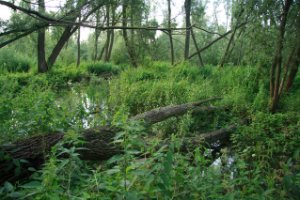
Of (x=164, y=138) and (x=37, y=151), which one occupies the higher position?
(x=37, y=151)

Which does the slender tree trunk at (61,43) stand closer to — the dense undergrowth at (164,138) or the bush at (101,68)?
the dense undergrowth at (164,138)

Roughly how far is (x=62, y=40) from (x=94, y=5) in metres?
8.29

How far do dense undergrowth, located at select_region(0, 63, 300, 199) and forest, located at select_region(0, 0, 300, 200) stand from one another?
14 mm

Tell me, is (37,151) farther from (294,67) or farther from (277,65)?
(294,67)

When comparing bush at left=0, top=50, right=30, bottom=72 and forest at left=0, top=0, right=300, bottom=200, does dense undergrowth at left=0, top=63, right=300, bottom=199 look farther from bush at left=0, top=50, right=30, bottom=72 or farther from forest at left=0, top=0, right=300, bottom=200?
bush at left=0, top=50, right=30, bottom=72

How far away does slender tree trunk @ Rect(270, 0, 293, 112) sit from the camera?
608 centimetres

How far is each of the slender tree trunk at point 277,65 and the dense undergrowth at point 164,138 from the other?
0.19 metres

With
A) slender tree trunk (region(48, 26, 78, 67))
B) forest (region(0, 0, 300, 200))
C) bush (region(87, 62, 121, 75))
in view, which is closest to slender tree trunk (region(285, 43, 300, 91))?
forest (region(0, 0, 300, 200))

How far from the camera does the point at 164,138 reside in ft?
17.0

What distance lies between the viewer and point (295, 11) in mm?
6055

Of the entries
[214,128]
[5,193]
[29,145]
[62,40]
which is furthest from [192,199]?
[62,40]

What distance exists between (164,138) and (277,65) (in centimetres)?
270

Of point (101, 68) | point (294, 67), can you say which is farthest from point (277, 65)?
point (101, 68)

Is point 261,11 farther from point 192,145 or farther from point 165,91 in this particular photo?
point 192,145
